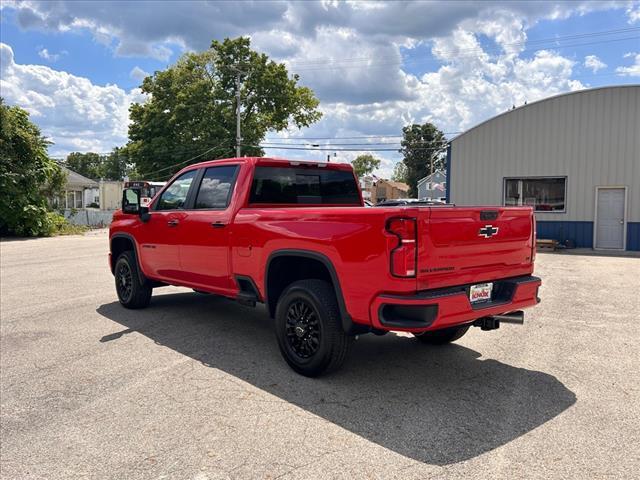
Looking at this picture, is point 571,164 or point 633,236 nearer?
point 633,236

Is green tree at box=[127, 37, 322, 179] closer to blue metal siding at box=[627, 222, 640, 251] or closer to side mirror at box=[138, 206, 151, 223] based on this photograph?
blue metal siding at box=[627, 222, 640, 251]

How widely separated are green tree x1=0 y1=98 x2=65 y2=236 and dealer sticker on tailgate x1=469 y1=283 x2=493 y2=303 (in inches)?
961

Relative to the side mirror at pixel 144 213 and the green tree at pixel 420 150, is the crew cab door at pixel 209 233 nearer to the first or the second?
the side mirror at pixel 144 213

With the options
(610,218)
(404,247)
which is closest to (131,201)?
(404,247)

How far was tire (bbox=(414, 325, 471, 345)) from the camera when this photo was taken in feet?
17.9

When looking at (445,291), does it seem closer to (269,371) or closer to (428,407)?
(428,407)

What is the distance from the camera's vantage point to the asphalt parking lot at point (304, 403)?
3.16 meters

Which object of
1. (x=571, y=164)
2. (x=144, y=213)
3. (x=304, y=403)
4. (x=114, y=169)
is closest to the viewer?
(x=304, y=403)

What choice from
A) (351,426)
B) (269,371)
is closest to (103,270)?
(269,371)

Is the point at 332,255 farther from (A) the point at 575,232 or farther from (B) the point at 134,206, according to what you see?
(A) the point at 575,232

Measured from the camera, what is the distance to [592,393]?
4.23 m

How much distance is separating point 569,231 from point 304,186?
49.2 feet

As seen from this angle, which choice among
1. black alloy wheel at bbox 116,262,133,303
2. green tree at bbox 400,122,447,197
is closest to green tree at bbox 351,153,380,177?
green tree at bbox 400,122,447,197

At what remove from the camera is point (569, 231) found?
18.1 m
